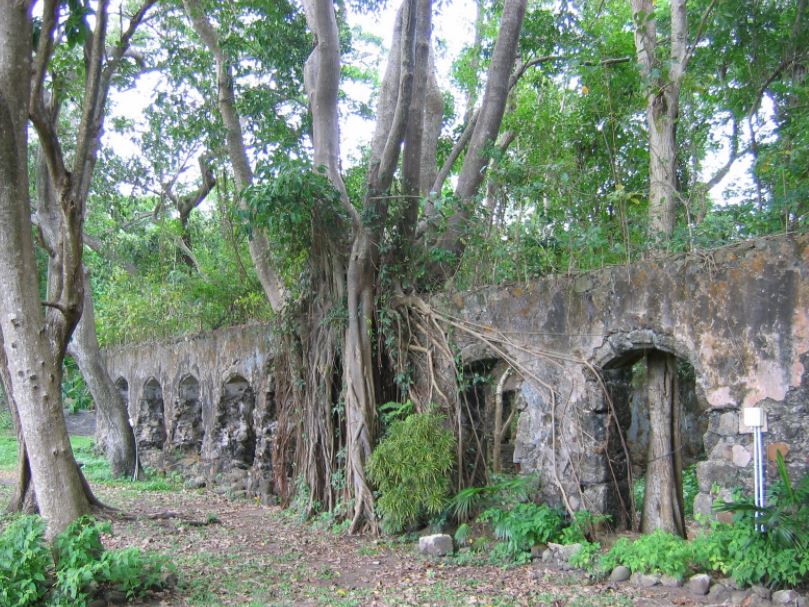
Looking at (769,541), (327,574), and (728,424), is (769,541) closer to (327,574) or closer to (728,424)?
(728,424)

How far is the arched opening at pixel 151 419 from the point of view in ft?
45.7

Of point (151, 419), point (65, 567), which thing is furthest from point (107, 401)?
point (65, 567)

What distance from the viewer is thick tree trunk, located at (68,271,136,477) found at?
1158 cm

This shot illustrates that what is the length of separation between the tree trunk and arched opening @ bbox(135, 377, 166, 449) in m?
9.97

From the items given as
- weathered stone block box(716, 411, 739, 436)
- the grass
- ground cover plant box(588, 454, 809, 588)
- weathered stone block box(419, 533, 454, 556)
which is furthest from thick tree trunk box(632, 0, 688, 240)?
the grass

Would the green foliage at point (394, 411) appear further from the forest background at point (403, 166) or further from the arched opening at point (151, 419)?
the arched opening at point (151, 419)

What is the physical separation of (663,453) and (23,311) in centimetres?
490

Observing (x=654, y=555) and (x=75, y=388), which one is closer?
(x=654, y=555)

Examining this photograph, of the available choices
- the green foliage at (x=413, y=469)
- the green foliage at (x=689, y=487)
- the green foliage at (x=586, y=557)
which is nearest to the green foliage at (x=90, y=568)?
the green foliage at (x=413, y=469)

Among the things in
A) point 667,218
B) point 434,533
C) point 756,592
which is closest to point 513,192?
point 667,218

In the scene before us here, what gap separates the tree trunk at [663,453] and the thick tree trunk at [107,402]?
8.24 meters

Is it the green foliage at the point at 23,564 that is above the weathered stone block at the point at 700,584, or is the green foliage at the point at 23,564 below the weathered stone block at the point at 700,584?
above

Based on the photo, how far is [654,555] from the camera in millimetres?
5176

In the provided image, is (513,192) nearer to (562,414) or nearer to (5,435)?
(562,414)
